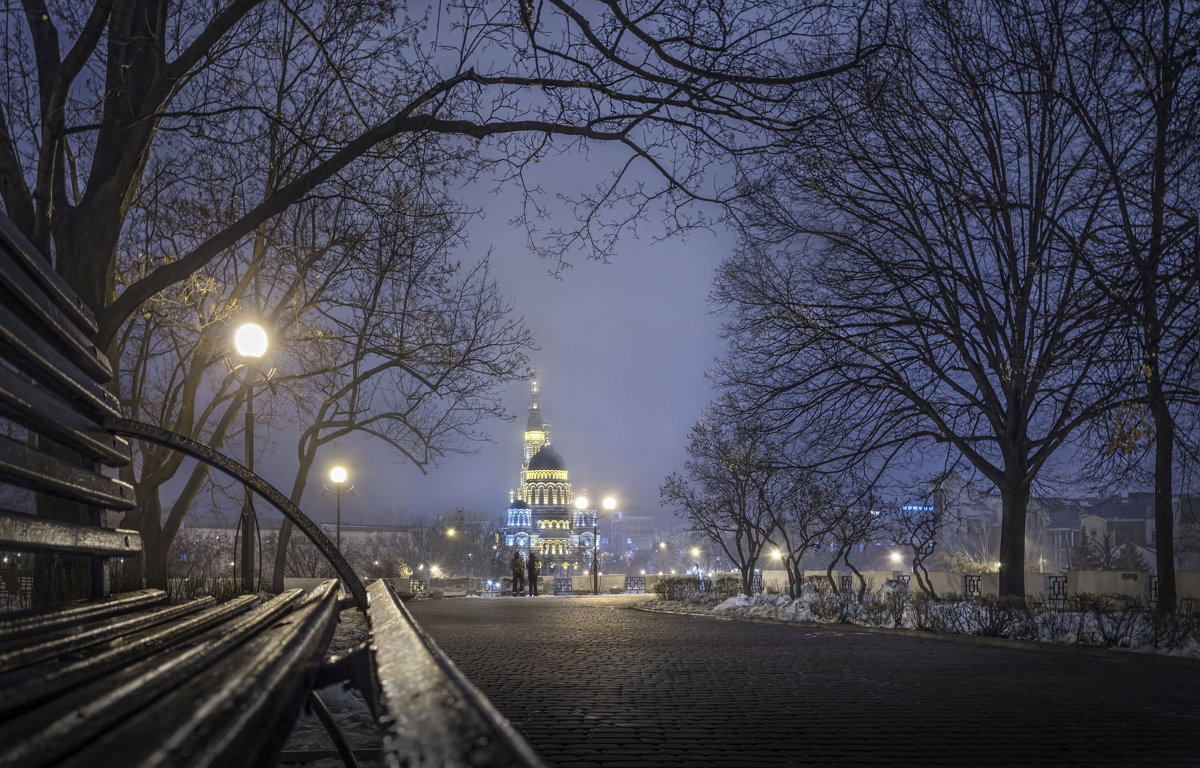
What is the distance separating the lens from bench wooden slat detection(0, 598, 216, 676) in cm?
182

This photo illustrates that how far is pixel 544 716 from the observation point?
21.3 feet

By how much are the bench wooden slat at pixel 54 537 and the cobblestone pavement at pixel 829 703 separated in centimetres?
220

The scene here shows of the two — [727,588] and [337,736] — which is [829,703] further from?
[727,588]

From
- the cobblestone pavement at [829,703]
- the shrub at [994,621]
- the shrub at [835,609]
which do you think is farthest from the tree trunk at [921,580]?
the cobblestone pavement at [829,703]

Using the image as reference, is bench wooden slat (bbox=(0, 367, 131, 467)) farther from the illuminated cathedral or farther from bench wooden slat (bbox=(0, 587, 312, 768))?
the illuminated cathedral

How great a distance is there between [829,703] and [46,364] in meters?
5.46


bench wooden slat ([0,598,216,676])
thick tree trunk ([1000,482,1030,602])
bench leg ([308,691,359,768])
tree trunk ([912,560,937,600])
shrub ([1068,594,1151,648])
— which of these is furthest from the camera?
tree trunk ([912,560,937,600])

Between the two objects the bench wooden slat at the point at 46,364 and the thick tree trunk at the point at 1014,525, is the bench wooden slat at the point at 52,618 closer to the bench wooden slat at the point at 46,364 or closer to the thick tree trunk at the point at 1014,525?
the bench wooden slat at the point at 46,364

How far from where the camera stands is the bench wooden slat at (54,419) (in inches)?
112

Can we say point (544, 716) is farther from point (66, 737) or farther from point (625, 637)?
point (625, 637)

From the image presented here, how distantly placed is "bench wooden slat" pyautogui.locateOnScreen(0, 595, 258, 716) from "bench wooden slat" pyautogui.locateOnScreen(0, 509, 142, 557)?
437mm

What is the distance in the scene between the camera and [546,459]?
17475 centimetres

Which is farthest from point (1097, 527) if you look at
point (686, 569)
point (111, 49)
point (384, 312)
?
point (686, 569)

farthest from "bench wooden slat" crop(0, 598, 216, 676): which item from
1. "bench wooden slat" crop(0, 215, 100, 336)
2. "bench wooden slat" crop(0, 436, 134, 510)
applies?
"bench wooden slat" crop(0, 215, 100, 336)
